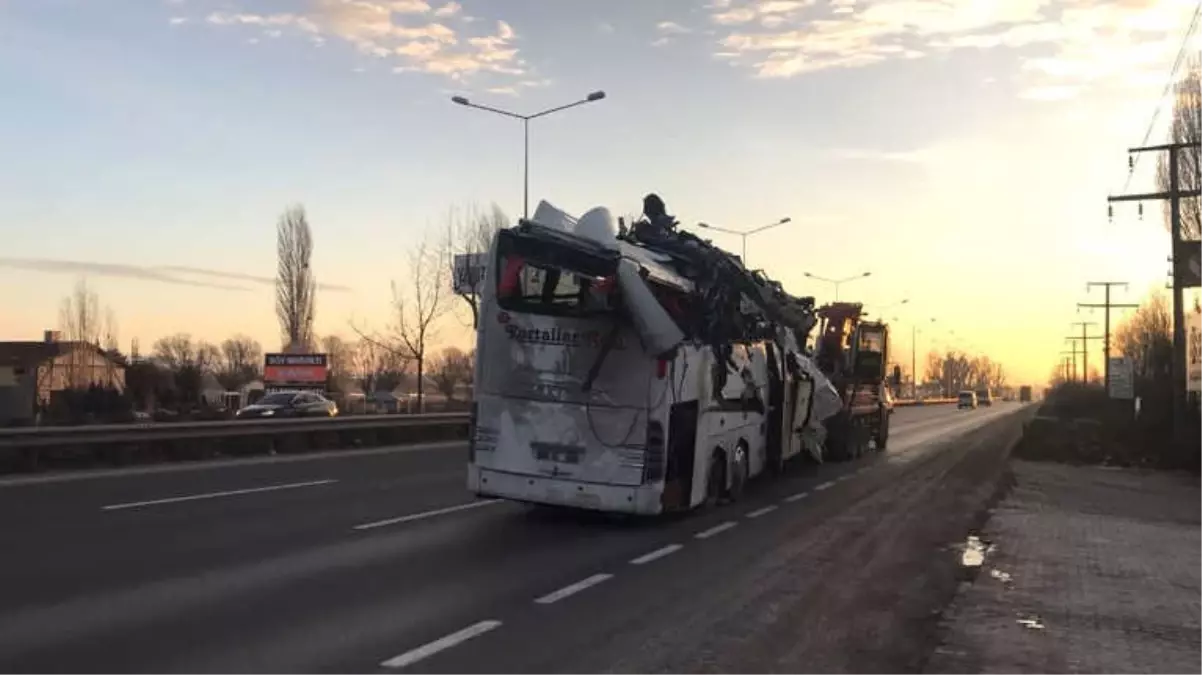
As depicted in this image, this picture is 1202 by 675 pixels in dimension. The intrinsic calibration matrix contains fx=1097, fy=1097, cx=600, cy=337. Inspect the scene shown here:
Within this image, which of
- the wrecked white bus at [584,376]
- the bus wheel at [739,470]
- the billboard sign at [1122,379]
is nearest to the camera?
the wrecked white bus at [584,376]

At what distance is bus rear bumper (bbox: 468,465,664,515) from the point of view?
1260 cm

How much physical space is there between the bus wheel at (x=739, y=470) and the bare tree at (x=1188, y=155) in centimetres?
2731

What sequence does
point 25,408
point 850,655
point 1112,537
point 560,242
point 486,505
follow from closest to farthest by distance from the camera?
point 850,655
point 560,242
point 1112,537
point 486,505
point 25,408

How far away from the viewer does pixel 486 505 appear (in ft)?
49.6

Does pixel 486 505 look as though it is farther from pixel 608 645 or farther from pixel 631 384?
pixel 608 645

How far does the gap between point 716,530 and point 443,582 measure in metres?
4.81

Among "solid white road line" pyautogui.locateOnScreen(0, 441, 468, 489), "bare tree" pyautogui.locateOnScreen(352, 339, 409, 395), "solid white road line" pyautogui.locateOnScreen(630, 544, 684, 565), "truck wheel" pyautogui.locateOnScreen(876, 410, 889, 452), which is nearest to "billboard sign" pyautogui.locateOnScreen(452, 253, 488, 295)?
"solid white road line" pyautogui.locateOnScreen(0, 441, 468, 489)

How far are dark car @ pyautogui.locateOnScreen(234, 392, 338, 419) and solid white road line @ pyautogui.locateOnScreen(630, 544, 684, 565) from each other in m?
27.1

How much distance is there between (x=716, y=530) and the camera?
13.4 metres

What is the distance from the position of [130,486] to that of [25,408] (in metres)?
43.1


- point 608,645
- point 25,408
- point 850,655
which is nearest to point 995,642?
point 850,655

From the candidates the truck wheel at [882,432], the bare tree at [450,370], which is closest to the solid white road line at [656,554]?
the truck wheel at [882,432]

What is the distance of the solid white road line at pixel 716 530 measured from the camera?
12.9 meters

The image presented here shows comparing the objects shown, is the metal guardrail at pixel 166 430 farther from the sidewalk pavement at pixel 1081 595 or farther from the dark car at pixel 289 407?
the sidewalk pavement at pixel 1081 595
